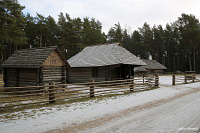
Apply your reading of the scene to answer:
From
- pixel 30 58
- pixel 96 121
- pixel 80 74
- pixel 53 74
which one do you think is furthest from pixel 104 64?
pixel 96 121

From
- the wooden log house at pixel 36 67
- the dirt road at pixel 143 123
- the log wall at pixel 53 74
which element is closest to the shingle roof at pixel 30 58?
the wooden log house at pixel 36 67

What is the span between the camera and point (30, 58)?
53.9 ft

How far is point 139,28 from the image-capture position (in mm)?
70688

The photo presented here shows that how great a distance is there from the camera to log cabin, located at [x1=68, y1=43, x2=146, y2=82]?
2248cm

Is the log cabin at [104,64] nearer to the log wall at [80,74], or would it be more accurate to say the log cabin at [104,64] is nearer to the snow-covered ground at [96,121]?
the log wall at [80,74]

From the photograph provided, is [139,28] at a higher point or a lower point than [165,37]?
higher

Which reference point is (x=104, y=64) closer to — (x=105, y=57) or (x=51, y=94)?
(x=105, y=57)

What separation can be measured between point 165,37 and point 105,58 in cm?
4927

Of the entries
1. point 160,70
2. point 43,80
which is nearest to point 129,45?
point 160,70

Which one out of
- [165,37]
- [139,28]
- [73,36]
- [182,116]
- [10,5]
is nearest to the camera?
[182,116]

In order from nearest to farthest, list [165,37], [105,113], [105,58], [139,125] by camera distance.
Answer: [139,125] < [105,113] < [105,58] < [165,37]

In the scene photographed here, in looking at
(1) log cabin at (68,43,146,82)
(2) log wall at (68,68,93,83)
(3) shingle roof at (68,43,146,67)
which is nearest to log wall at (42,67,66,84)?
(1) log cabin at (68,43,146,82)

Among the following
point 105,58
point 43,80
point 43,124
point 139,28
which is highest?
point 139,28

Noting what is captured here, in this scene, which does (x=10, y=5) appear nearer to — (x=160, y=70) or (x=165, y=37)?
(x=160, y=70)
